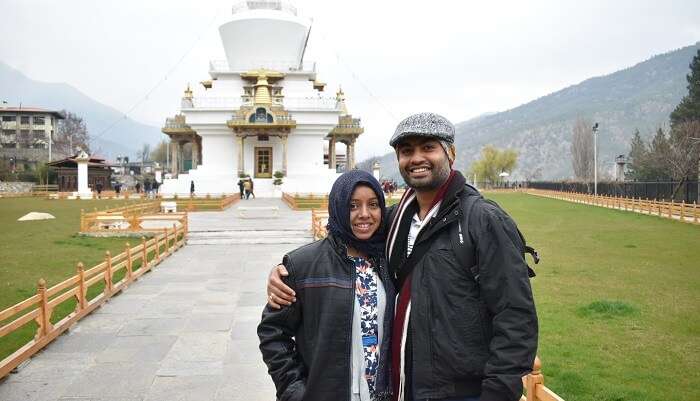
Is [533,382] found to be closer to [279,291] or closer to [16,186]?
[279,291]

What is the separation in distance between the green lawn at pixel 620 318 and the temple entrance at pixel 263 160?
27.6m

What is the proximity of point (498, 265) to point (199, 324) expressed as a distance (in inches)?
264

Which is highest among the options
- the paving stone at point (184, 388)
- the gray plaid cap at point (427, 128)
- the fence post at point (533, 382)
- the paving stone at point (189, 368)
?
the gray plaid cap at point (427, 128)

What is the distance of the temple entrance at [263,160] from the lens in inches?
1693

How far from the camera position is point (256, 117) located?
132 feet

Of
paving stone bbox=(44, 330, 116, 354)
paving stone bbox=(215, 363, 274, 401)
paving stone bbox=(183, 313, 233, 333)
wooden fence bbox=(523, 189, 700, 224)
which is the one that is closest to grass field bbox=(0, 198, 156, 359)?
paving stone bbox=(44, 330, 116, 354)

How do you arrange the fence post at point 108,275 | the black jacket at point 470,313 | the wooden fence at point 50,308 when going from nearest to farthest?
1. the black jacket at point 470,313
2. the wooden fence at point 50,308
3. the fence post at point 108,275

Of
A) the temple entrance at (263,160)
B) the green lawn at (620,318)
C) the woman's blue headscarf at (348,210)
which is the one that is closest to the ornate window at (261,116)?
the temple entrance at (263,160)

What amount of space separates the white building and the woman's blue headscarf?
37.2 meters

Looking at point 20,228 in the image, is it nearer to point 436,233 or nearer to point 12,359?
point 12,359

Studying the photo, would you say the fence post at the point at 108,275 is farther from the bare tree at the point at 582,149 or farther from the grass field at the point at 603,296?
the bare tree at the point at 582,149

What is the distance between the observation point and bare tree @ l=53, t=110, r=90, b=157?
86875 millimetres

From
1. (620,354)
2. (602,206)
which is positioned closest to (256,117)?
(602,206)

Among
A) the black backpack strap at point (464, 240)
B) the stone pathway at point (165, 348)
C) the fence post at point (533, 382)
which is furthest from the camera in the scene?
the stone pathway at point (165, 348)
